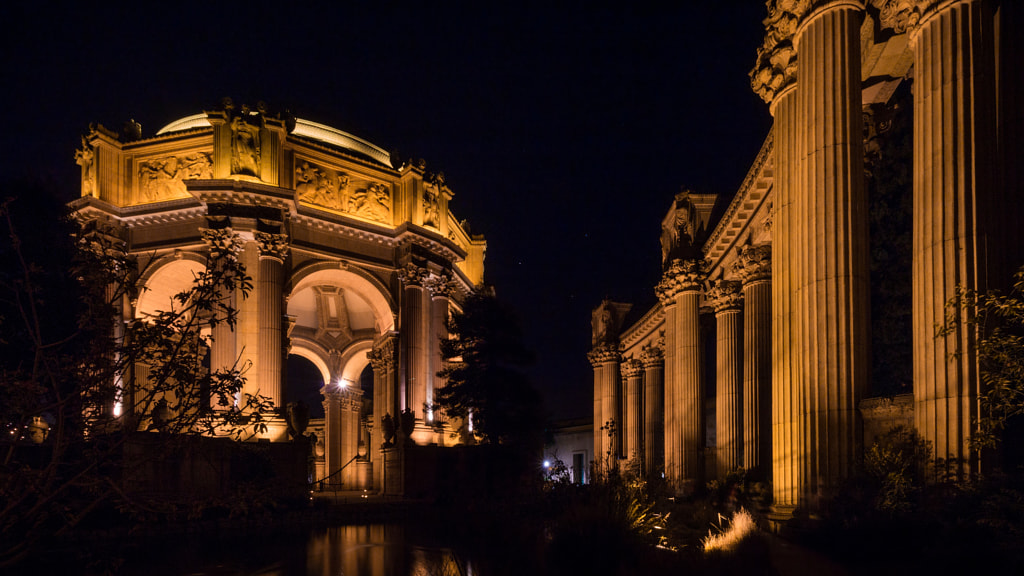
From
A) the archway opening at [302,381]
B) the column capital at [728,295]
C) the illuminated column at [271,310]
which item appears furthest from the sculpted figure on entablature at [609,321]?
the archway opening at [302,381]

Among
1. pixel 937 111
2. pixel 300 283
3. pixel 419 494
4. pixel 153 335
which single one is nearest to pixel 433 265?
pixel 300 283

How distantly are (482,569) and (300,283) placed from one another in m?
26.7

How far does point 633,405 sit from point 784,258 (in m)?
24.8

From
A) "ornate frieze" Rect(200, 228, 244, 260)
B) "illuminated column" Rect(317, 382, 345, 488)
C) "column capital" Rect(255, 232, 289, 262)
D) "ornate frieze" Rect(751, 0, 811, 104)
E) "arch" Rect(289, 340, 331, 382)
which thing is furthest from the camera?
"arch" Rect(289, 340, 331, 382)

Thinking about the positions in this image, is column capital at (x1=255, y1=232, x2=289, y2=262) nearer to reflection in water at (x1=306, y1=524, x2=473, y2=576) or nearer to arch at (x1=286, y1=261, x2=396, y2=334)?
arch at (x1=286, y1=261, x2=396, y2=334)

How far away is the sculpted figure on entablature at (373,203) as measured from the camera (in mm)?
36719

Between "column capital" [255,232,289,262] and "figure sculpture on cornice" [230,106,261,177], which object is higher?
"figure sculpture on cornice" [230,106,261,177]

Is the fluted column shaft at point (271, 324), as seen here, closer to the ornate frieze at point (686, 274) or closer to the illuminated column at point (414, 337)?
the illuminated column at point (414, 337)

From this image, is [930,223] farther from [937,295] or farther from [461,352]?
[461,352]

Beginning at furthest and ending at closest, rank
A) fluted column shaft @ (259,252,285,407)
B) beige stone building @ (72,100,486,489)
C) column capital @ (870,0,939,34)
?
beige stone building @ (72,100,486,489)
fluted column shaft @ (259,252,285,407)
column capital @ (870,0,939,34)

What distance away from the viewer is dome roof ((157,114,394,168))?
121 ft

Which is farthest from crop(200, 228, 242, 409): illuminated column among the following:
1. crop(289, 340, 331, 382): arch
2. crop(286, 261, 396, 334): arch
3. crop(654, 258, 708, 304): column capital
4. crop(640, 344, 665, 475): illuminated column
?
crop(289, 340, 331, 382): arch

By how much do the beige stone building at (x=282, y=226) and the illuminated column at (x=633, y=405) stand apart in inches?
341

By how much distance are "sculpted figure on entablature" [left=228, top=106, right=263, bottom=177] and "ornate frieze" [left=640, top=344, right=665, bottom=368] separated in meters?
19.1
